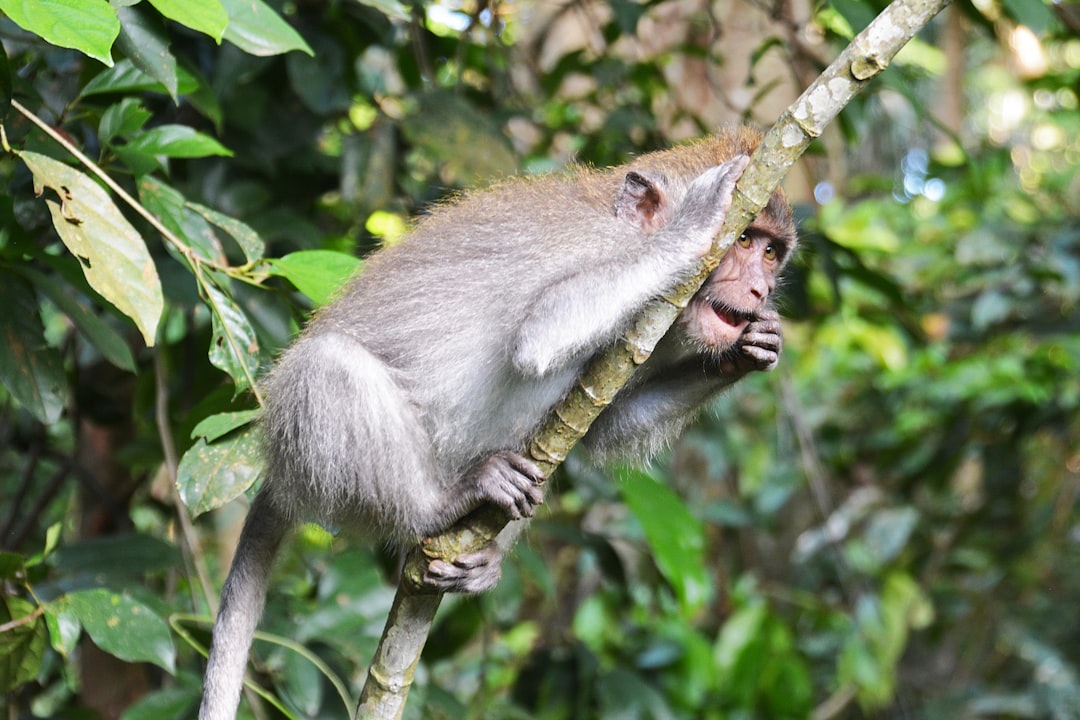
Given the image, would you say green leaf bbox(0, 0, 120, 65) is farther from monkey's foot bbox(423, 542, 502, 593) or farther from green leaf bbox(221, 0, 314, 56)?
monkey's foot bbox(423, 542, 502, 593)

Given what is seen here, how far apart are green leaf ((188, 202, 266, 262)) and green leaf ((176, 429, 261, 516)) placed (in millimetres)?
555

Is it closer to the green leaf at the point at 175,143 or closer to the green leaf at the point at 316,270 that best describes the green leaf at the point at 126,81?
the green leaf at the point at 175,143

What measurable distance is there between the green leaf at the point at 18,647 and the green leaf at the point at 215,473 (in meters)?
0.64

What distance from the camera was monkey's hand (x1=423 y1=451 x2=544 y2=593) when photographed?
2.93 m

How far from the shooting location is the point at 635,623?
23.9 feet

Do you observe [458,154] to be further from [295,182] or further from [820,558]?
[820,558]

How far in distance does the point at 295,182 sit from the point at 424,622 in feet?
9.05

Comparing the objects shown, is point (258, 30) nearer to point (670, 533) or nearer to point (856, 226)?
point (670, 533)

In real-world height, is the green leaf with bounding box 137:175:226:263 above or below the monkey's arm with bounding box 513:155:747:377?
below

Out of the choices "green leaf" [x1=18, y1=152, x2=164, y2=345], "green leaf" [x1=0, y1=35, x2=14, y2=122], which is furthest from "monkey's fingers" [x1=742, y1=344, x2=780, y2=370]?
"green leaf" [x1=0, y1=35, x2=14, y2=122]

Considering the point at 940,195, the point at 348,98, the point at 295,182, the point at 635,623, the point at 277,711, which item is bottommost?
the point at 635,623

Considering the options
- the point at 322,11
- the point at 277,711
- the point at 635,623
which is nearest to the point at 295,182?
the point at 322,11

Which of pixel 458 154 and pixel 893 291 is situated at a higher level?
pixel 893 291

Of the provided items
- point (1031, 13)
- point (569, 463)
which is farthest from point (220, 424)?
point (1031, 13)
